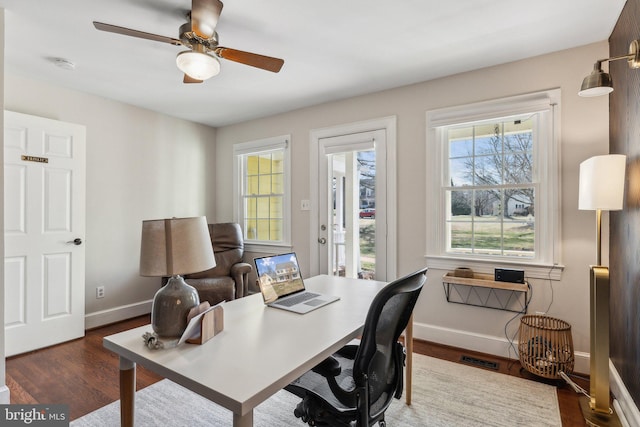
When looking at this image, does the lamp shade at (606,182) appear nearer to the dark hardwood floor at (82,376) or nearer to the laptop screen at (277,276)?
the dark hardwood floor at (82,376)

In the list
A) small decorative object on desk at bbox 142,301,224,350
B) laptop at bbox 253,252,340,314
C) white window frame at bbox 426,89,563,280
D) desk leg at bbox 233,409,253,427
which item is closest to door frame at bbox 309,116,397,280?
white window frame at bbox 426,89,563,280

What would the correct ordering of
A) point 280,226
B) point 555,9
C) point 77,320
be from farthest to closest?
point 280,226
point 77,320
point 555,9

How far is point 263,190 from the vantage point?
14.5ft

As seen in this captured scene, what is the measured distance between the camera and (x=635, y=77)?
179 cm

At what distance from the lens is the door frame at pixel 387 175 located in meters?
3.25

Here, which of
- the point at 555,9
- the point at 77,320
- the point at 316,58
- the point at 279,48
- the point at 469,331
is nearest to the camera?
the point at 555,9

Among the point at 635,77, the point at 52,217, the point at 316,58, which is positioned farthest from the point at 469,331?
the point at 52,217

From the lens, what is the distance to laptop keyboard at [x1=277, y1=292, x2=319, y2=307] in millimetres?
1742

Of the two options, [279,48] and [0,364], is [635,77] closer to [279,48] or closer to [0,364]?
[279,48]

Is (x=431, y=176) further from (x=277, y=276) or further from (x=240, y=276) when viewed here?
(x=240, y=276)

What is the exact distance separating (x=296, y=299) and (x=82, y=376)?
6.36 ft

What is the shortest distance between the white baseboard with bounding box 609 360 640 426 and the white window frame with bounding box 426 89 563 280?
2.40 feet

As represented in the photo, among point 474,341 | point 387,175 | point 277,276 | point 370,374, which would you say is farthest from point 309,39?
point 474,341

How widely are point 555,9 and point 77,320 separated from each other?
15.4 feet
